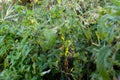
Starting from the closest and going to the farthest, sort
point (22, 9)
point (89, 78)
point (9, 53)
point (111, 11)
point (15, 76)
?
point (111, 11), point (89, 78), point (15, 76), point (9, 53), point (22, 9)

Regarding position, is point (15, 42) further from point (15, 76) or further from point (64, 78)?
point (64, 78)

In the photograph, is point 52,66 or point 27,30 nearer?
point 52,66

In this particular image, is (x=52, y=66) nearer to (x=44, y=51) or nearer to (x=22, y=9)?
(x=44, y=51)

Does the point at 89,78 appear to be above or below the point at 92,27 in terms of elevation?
below

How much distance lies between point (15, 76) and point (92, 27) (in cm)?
68

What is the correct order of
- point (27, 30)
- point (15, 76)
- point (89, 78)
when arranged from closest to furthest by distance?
point (89, 78) → point (15, 76) → point (27, 30)

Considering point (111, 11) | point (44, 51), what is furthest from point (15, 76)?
point (111, 11)

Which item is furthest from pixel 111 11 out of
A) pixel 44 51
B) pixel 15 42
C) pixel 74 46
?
pixel 15 42

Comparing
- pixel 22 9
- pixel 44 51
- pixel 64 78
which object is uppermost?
pixel 22 9

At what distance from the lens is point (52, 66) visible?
6.50 feet

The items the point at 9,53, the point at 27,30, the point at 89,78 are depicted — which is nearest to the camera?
the point at 89,78

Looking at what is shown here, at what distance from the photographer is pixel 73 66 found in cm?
204

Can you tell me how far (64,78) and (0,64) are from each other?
732 mm

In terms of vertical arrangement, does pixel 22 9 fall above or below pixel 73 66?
Answer: above
